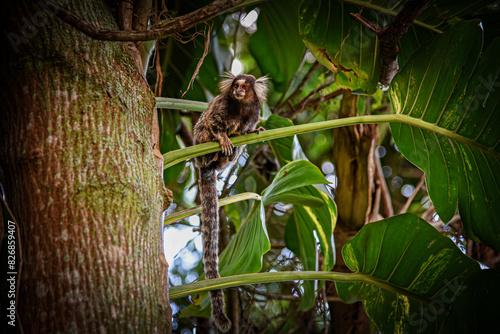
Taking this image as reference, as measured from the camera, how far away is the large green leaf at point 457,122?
61.6 inches

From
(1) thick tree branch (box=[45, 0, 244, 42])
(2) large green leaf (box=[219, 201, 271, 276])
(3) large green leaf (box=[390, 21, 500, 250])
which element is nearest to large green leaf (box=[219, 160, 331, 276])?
(2) large green leaf (box=[219, 201, 271, 276])

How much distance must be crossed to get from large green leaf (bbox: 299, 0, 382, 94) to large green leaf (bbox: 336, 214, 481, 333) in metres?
0.86

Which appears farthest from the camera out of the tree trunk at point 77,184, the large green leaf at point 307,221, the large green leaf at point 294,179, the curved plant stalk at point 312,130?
the large green leaf at point 307,221

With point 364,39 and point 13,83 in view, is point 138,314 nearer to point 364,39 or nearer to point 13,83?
point 13,83

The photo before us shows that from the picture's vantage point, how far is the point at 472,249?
2.61 m

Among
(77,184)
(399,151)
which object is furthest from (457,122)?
(77,184)

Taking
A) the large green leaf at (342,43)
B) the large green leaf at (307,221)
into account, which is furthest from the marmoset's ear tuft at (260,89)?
the large green leaf at (342,43)

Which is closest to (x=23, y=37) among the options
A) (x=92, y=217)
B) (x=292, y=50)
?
(x=92, y=217)

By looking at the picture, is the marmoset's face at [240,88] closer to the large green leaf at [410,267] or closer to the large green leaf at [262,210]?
the large green leaf at [262,210]

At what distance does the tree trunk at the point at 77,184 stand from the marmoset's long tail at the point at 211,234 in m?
0.63

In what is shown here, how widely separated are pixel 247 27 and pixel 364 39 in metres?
1.18

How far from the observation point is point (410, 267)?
1.62 metres

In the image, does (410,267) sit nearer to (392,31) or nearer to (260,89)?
(392,31)

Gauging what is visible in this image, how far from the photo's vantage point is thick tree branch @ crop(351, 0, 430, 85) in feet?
5.06
